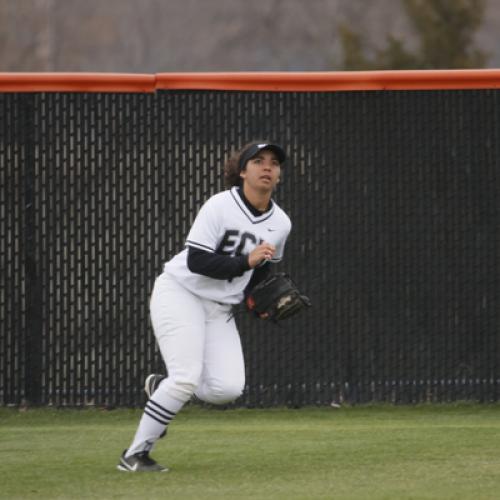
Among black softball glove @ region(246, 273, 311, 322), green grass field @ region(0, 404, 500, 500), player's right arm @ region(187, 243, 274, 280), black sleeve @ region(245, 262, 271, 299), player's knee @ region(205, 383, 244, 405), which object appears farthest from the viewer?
black sleeve @ region(245, 262, 271, 299)

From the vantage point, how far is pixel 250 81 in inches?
414

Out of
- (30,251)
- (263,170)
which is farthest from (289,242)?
(263,170)

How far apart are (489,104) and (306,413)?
2410 mm

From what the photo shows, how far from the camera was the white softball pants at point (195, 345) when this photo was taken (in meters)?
7.23

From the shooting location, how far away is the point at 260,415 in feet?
34.2

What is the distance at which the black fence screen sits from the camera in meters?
10.6

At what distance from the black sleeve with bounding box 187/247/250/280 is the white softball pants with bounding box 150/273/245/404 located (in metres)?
0.22

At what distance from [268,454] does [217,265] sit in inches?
55.5

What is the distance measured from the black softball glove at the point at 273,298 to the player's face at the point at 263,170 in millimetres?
467

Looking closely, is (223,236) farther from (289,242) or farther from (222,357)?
(289,242)

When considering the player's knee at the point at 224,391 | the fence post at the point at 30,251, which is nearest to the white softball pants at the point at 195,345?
the player's knee at the point at 224,391

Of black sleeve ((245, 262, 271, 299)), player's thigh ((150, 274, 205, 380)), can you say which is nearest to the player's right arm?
player's thigh ((150, 274, 205, 380))

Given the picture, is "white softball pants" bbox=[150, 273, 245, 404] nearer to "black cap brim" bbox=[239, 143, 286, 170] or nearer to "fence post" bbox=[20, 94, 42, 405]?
"black cap brim" bbox=[239, 143, 286, 170]

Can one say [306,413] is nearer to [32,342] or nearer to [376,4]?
[32,342]
